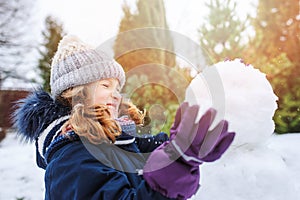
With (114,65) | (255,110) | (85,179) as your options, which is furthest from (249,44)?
(85,179)

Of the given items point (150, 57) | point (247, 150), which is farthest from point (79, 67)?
point (150, 57)

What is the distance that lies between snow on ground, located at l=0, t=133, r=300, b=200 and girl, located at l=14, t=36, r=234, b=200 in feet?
1.50

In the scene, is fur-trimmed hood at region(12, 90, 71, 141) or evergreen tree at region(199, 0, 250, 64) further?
evergreen tree at region(199, 0, 250, 64)

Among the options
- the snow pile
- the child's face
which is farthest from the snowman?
the snow pile

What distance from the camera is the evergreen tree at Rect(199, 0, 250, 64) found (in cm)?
486

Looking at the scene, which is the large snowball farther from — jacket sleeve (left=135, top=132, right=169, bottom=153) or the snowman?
jacket sleeve (left=135, top=132, right=169, bottom=153)

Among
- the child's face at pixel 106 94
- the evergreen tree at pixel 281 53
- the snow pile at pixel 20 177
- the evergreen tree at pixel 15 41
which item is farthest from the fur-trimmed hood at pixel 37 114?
the evergreen tree at pixel 15 41

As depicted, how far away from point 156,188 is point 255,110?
1628 mm

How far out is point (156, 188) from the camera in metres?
0.89

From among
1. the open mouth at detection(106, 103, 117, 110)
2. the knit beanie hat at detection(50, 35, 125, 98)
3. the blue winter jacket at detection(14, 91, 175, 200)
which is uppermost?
the knit beanie hat at detection(50, 35, 125, 98)

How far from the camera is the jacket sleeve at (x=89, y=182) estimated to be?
0.97 metres

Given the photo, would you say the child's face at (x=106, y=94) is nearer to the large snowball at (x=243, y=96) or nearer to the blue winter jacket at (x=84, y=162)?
the blue winter jacket at (x=84, y=162)

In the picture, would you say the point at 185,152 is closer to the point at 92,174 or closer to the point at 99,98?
the point at 92,174

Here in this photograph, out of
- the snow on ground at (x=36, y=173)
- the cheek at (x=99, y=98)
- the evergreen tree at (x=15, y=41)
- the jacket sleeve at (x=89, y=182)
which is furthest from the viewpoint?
the evergreen tree at (x=15, y=41)
